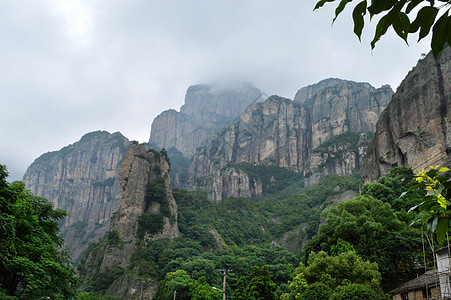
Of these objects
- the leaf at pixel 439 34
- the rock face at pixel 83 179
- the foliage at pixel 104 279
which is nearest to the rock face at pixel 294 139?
the rock face at pixel 83 179

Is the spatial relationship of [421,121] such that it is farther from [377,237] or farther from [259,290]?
[259,290]

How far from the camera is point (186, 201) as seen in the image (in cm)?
8588

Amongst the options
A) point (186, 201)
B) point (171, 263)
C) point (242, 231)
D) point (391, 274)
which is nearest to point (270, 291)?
point (391, 274)

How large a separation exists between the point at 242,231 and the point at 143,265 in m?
29.1

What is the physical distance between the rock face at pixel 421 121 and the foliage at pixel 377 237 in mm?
10351

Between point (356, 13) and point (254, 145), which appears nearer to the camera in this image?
point (356, 13)

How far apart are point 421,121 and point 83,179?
16249 centimetres

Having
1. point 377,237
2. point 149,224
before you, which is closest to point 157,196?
point 149,224

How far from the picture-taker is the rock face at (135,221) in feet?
179

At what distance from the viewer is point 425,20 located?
6.35 ft

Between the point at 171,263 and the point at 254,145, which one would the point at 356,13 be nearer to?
the point at 171,263

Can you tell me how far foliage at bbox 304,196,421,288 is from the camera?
27.1 metres

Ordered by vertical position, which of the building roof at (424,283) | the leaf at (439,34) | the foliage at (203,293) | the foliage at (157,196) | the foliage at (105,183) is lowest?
the foliage at (203,293)

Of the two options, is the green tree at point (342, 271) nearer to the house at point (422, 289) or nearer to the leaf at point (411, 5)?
the house at point (422, 289)
